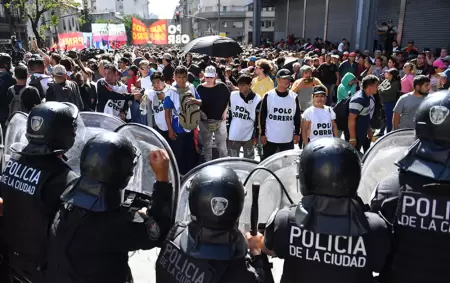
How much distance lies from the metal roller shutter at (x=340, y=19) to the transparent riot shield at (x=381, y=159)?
72.6ft

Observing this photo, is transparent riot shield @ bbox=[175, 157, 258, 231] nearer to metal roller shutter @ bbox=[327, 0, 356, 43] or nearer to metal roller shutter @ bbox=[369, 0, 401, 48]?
metal roller shutter @ bbox=[369, 0, 401, 48]

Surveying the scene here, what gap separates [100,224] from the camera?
1.95m

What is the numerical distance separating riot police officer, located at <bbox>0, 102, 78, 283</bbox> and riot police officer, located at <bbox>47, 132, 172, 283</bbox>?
0.80ft

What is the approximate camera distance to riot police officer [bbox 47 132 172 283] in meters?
1.93

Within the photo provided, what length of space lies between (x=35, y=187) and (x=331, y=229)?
5.43ft

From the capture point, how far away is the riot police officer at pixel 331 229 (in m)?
1.73

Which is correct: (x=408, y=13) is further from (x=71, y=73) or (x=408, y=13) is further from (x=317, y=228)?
(x=317, y=228)

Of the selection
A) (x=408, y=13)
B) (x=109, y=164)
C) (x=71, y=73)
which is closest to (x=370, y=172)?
(x=109, y=164)

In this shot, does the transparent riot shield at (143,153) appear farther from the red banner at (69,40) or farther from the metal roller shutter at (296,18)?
the metal roller shutter at (296,18)

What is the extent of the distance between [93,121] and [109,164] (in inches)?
59.1

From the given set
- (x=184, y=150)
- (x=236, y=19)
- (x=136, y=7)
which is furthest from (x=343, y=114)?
(x=136, y=7)

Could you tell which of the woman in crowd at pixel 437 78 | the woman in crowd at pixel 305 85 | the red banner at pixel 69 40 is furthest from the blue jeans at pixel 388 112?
the red banner at pixel 69 40

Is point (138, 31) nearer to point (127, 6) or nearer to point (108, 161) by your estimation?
point (108, 161)

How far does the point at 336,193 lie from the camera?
5.84 feet
